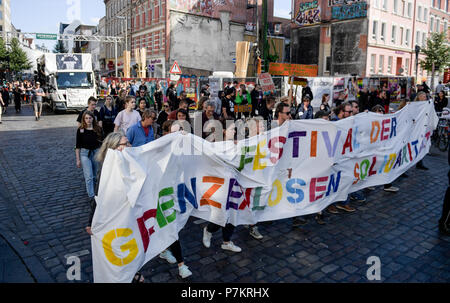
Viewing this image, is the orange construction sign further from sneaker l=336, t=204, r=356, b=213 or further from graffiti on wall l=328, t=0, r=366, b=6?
graffiti on wall l=328, t=0, r=366, b=6

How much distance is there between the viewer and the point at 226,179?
16.7 feet

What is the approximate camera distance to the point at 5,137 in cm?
1517

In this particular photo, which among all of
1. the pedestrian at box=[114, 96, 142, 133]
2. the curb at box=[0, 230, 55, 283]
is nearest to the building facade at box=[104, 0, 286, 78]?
the pedestrian at box=[114, 96, 142, 133]

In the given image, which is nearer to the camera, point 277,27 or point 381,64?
point 381,64

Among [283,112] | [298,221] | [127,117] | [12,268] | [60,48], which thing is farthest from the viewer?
[60,48]

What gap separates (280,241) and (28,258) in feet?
11.3

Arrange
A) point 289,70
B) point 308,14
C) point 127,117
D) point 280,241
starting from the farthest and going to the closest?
1. point 308,14
2. point 289,70
3. point 127,117
4. point 280,241

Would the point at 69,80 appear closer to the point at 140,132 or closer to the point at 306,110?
the point at 306,110

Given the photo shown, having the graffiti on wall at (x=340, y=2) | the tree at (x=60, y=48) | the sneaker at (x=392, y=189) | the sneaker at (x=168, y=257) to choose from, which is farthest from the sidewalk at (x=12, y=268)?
the tree at (x=60, y=48)

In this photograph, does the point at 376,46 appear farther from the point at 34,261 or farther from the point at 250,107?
the point at 34,261

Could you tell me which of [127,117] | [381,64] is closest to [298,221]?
[127,117]

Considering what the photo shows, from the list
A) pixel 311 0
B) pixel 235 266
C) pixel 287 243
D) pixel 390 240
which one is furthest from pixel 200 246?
pixel 311 0

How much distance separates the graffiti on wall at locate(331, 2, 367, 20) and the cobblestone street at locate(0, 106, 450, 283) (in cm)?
3600

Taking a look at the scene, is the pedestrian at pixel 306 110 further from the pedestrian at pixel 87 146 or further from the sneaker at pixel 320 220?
the pedestrian at pixel 87 146
